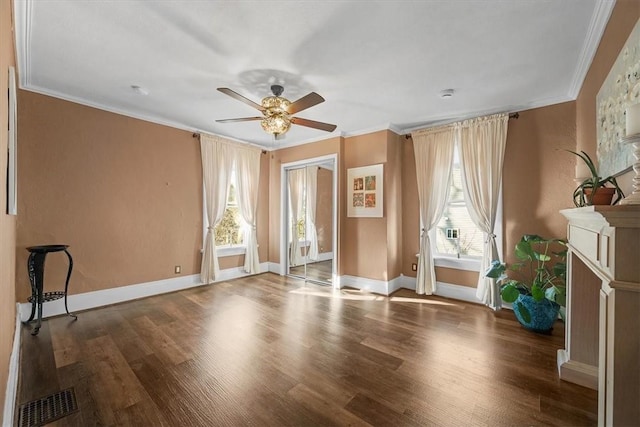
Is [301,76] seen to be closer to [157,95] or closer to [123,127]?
[157,95]

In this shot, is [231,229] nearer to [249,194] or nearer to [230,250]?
[230,250]

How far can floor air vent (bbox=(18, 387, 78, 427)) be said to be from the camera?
5.25 ft

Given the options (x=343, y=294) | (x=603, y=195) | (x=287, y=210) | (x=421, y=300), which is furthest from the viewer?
(x=287, y=210)

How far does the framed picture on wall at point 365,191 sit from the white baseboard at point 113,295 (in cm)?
277

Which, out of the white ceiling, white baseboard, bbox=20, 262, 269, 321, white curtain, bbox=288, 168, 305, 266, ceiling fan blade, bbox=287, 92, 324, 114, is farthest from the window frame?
ceiling fan blade, bbox=287, 92, 324, 114

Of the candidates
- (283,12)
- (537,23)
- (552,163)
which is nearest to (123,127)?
(283,12)

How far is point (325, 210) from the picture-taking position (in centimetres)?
486

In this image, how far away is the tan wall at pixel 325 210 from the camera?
4.78 metres

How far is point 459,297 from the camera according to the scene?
382cm

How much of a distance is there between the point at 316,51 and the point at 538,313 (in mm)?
3433

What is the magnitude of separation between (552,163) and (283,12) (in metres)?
3.45

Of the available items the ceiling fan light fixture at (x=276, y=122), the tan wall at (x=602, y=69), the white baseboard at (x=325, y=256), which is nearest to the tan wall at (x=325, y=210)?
the white baseboard at (x=325, y=256)

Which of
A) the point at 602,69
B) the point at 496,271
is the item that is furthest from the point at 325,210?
the point at 602,69

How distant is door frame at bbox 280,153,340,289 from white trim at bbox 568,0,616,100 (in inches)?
119
